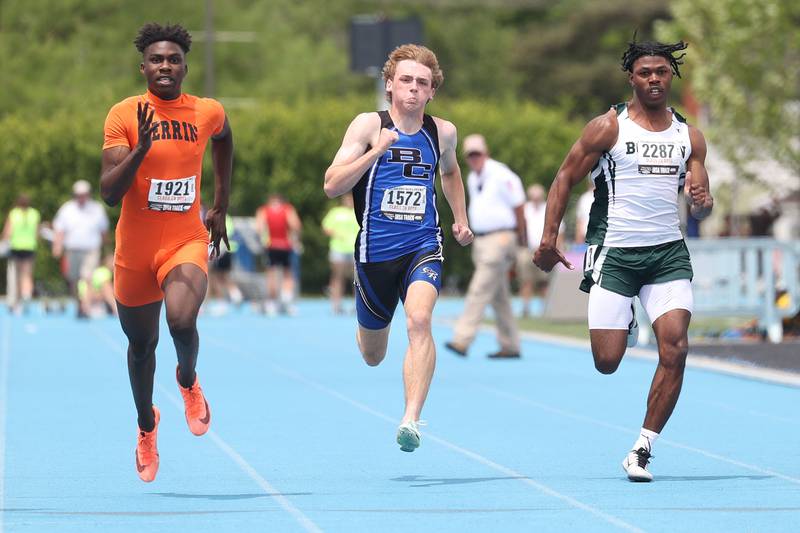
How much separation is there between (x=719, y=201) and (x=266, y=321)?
1861cm

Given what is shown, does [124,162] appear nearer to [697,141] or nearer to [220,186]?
[220,186]

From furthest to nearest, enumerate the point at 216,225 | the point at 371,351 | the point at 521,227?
the point at 521,227
the point at 371,351
the point at 216,225

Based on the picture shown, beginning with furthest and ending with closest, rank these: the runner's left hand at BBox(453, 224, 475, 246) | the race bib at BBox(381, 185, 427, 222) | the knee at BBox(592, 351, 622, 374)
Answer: the runner's left hand at BBox(453, 224, 475, 246) < the race bib at BBox(381, 185, 427, 222) < the knee at BBox(592, 351, 622, 374)

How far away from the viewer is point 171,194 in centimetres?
880

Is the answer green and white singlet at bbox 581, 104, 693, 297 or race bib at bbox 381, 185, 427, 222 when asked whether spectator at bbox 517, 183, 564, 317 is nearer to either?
race bib at bbox 381, 185, 427, 222

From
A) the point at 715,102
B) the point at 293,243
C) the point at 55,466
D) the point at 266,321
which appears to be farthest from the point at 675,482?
the point at 715,102

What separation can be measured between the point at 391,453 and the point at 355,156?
1932 millimetres

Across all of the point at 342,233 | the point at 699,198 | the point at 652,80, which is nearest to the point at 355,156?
the point at 652,80

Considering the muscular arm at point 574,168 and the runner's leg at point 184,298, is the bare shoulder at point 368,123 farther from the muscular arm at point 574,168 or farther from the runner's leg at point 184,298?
the runner's leg at point 184,298

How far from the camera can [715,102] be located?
38.6 metres

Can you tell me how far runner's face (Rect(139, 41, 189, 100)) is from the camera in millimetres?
8781

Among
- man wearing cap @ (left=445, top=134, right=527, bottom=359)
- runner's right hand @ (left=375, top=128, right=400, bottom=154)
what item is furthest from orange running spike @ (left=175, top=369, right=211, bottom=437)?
man wearing cap @ (left=445, top=134, right=527, bottom=359)

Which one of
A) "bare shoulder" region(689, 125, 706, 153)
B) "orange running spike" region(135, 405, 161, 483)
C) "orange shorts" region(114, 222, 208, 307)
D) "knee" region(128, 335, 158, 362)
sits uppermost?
"bare shoulder" region(689, 125, 706, 153)

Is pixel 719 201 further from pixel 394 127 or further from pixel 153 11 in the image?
pixel 394 127
